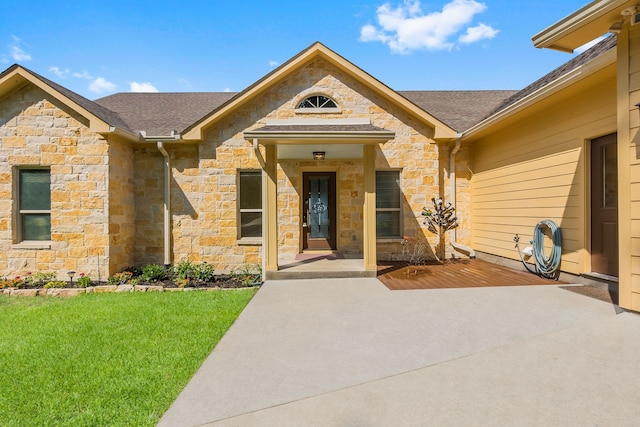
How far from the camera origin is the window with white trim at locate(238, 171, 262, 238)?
25.9 ft

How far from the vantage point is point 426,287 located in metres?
5.46

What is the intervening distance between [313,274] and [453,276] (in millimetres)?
2869

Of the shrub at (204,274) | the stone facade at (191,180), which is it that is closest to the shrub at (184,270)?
the shrub at (204,274)

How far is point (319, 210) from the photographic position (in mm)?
8688

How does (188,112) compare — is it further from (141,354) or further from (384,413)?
(384,413)

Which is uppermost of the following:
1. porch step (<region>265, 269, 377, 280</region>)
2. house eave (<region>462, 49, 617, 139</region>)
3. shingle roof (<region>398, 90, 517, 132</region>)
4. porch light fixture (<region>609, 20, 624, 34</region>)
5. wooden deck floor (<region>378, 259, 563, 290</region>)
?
shingle roof (<region>398, 90, 517, 132</region>)

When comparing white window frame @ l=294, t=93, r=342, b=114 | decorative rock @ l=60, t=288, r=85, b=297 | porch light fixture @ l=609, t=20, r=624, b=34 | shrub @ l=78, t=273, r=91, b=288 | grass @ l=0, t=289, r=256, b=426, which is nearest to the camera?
grass @ l=0, t=289, r=256, b=426

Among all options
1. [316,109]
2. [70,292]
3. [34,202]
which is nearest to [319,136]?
[316,109]

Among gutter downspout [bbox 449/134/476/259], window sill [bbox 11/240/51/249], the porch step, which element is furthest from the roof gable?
gutter downspout [bbox 449/134/476/259]

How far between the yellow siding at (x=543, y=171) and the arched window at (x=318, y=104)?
13.6 ft

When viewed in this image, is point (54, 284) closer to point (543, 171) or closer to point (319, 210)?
point (319, 210)

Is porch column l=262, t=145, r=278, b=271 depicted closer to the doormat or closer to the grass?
the grass

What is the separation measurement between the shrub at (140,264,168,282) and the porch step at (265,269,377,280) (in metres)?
2.62

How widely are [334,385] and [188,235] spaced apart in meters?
6.28
